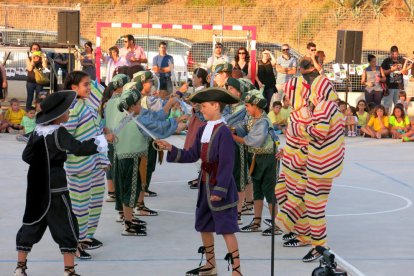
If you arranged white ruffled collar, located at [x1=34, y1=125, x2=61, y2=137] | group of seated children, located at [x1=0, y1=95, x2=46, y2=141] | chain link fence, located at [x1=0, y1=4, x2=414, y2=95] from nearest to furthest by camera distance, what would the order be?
white ruffled collar, located at [x1=34, y1=125, x2=61, y2=137]
group of seated children, located at [x1=0, y1=95, x2=46, y2=141]
chain link fence, located at [x1=0, y1=4, x2=414, y2=95]

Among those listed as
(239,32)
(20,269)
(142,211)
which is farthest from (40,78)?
(20,269)

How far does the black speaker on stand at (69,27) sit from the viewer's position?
22656 millimetres

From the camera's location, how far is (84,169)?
898cm

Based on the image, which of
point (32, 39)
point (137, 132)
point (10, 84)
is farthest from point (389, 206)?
point (32, 39)

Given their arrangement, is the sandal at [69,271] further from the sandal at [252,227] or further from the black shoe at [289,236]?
the sandal at [252,227]

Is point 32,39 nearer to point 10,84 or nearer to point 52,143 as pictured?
point 10,84

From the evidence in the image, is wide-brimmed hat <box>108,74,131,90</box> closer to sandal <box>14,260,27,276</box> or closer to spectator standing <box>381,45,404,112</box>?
sandal <box>14,260,27,276</box>

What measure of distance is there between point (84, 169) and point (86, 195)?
0.86 feet

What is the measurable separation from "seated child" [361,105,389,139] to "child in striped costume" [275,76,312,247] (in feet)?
34.2

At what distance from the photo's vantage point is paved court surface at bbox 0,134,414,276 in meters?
9.03

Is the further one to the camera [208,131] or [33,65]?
[33,65]

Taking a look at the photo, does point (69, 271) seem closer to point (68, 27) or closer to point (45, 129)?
point (45, 129)

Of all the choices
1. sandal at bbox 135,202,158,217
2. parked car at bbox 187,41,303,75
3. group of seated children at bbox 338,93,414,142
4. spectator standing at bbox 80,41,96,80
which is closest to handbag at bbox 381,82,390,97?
group of seated children at bbox 338,93,414,142

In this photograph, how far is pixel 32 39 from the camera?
2912 cm
